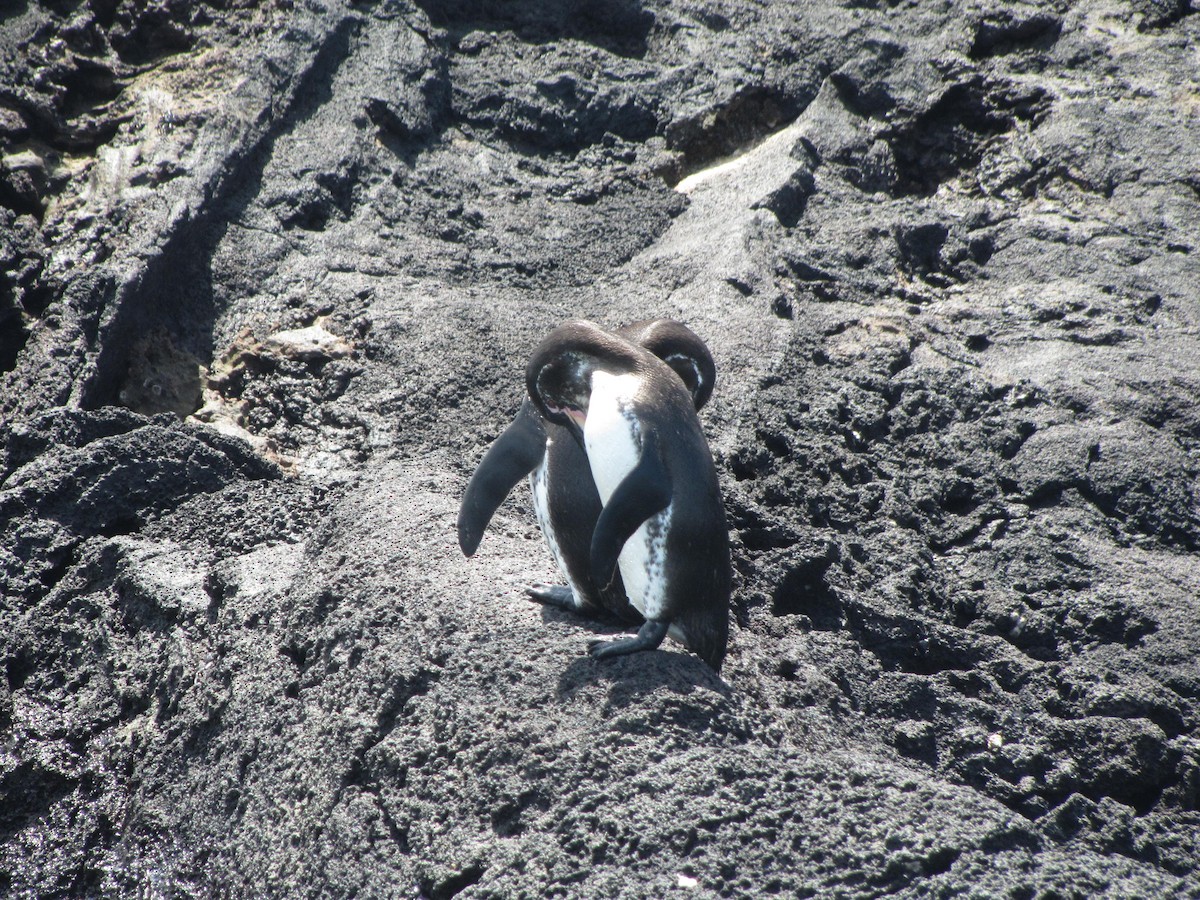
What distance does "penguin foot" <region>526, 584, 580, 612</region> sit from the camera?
9.62 feet

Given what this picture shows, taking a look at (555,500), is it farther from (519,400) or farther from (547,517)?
(519,400)

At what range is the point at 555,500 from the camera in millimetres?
2910

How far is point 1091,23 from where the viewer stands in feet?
18.4

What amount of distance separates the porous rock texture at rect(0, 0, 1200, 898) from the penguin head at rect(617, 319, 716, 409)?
0.71m

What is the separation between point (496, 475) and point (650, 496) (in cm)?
55

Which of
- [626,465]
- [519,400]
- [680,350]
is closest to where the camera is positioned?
[626,465]

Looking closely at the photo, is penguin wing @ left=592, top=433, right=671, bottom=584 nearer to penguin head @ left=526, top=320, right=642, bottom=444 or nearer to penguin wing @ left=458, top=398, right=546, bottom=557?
penguin head @ left=526, top=320, right=642, bottom=444

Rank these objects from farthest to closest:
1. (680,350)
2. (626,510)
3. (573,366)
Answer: (680,350) → (573,366) → (626,510)

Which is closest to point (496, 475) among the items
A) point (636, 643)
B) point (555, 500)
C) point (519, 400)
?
point (555, 500)

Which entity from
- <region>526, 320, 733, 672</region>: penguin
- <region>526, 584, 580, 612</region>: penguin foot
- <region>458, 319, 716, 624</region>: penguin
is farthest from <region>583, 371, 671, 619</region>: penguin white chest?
<region>526, 584, 580, 612</region>: penguin foot

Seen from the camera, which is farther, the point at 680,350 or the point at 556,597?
the point at 680,350

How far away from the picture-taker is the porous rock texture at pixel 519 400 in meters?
2.46

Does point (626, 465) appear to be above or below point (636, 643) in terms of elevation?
above

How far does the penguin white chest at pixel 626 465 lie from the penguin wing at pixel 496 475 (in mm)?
246
